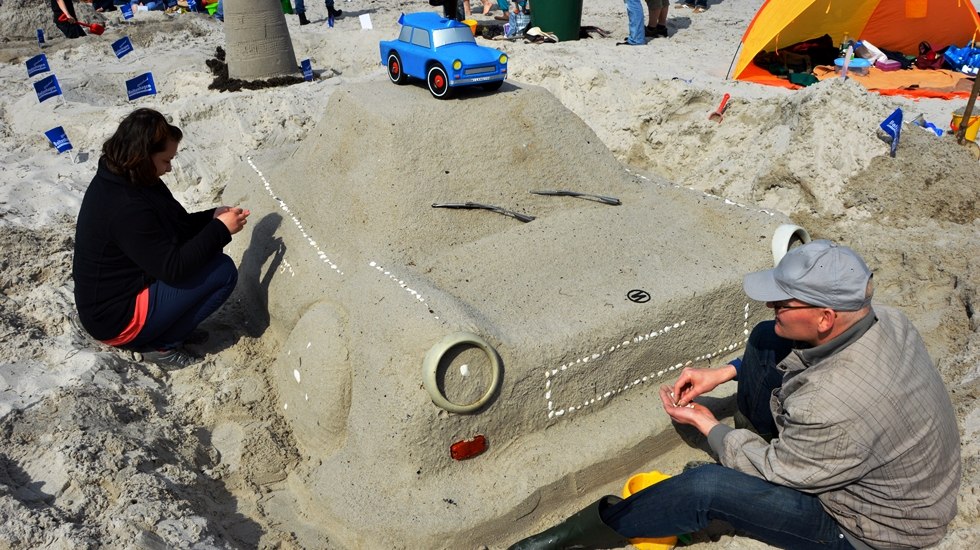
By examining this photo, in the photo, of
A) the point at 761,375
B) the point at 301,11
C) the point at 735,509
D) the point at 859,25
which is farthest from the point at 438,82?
the point at 301,11

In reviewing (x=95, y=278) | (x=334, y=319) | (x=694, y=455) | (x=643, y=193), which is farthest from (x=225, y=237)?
(x=694, y=455)

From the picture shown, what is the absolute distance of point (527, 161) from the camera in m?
3.59

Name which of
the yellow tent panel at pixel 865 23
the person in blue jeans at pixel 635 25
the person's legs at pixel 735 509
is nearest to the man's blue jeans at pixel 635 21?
the person in blue jeans at pixel 635 25

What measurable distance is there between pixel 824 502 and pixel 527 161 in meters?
2.07

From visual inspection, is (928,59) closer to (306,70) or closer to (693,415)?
(306,70)

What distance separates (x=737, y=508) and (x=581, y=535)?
590 mm

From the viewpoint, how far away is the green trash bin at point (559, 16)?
9242mm

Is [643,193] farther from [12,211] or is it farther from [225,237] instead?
[12,211]

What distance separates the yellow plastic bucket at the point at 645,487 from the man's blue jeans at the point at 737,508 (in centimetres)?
13

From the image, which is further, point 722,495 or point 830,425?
point 722,495

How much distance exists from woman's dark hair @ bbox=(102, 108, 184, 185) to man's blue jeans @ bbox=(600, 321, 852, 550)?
2440 mm

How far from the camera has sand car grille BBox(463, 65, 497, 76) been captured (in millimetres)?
3598

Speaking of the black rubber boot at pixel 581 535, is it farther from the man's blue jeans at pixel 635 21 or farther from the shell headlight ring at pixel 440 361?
the man's blue jeans at pixel 635 21

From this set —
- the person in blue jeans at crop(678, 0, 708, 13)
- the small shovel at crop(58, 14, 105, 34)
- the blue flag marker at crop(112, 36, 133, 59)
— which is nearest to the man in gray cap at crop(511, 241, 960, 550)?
the blue flag marker at crop(112, 36, 133, 59)
